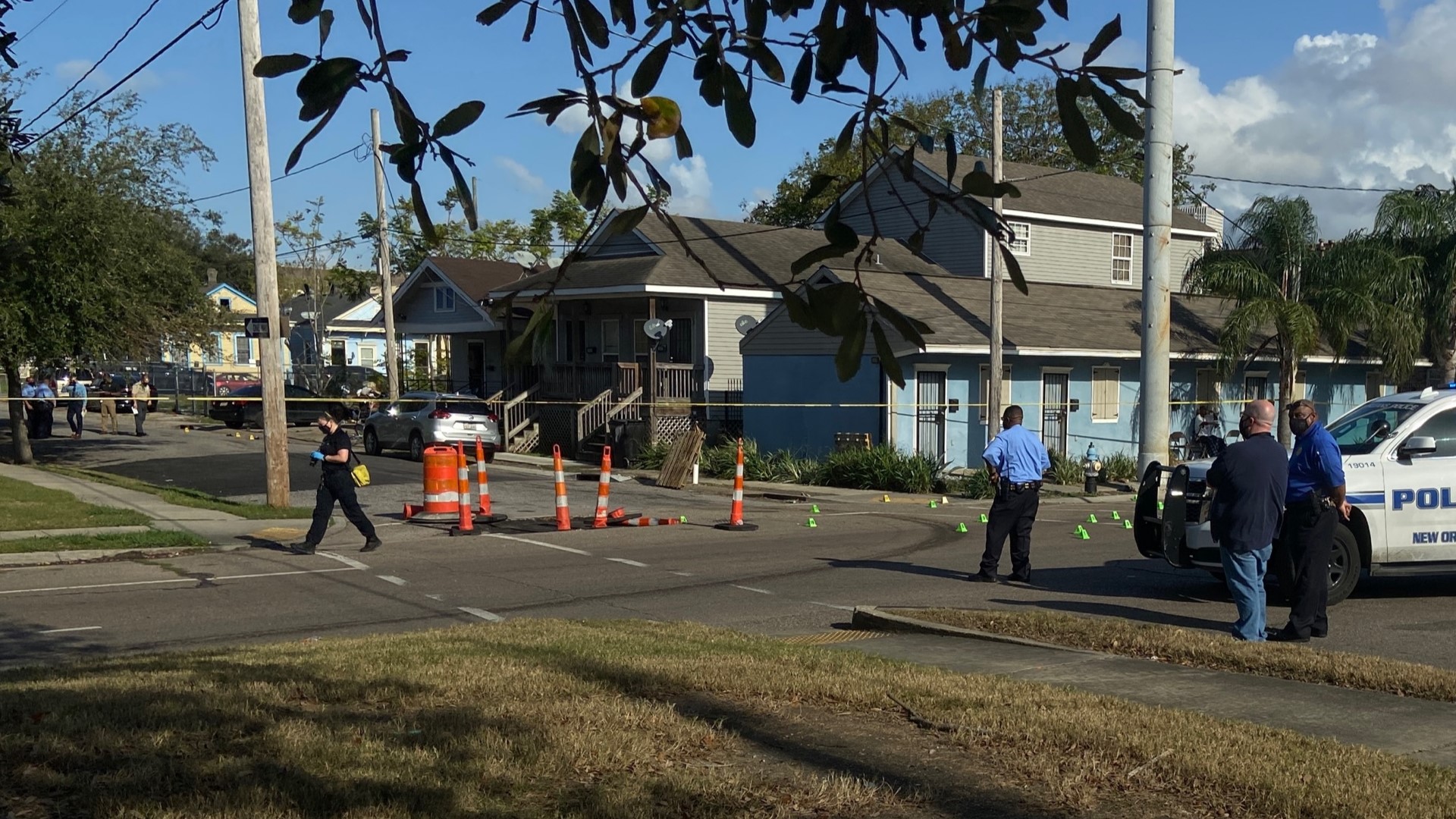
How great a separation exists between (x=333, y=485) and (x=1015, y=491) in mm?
7716

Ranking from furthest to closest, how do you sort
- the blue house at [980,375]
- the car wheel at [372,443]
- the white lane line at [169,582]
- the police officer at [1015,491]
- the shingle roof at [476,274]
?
1. the shingle roof at [476,274]
2. the car wheel at [372,443]
3. the blue house at [980,375]
4. the police officer at [1015,491]
5. the white lane line at [169,582]

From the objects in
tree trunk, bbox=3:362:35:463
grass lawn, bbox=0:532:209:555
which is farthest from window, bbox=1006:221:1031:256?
grass lawn, bbox=0:532:209:555

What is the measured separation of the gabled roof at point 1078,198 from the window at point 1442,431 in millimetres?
23100

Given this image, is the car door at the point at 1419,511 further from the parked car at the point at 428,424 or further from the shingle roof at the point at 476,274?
the shingle roof at the point at 476,274

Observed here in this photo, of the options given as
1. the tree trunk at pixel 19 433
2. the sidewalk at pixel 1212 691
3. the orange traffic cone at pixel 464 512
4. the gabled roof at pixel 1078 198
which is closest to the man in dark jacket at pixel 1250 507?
the sidewalk at pixel 1212 691

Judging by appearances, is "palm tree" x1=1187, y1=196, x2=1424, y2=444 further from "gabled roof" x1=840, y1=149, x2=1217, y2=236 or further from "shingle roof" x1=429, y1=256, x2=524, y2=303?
"shingle roof" x1=429, y1=256, x2=524, y2=303

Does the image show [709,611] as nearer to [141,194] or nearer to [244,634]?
[244,634]

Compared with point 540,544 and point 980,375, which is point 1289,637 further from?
point 980,375

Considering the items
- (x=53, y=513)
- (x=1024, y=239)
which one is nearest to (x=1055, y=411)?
(x=1024, y=239)

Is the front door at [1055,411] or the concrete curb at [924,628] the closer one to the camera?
the concrete curb at [924,628]

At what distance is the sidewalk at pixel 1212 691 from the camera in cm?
668

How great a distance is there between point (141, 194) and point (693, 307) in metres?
13.5

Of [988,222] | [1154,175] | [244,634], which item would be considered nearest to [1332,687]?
[988,222]

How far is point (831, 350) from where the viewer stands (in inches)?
1093
